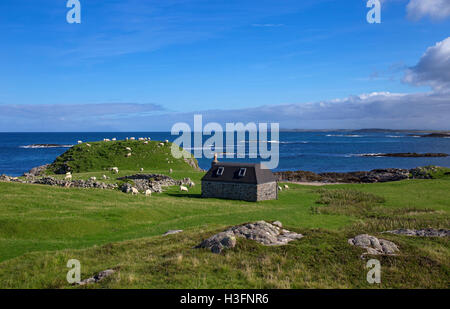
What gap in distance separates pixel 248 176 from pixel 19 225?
29967 millimetres

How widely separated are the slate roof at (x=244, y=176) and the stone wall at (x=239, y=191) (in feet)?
2.00

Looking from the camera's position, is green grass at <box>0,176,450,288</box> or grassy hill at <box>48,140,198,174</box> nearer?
green grass at <box>0,176,450,288</box>

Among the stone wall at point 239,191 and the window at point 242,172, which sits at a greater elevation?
the window at point 242,172

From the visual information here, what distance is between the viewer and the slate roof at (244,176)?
4991cm

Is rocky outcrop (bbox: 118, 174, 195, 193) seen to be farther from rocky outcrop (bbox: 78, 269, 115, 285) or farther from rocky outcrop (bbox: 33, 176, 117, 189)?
rocky outcrop (bbox: 78, 269, 115, 285)

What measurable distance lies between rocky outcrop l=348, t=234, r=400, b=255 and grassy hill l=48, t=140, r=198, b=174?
7120cm

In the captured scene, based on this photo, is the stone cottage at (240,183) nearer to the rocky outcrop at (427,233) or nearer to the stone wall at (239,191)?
the stone wall at (239,191)

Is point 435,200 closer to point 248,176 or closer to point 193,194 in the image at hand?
point 248,176

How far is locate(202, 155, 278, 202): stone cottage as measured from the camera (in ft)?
164

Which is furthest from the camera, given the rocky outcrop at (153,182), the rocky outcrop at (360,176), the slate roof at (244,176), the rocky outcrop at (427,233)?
the rocky outcrop at (360,176)

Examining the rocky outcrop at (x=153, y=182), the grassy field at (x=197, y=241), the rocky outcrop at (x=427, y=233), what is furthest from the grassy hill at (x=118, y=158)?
the rocky outcrop at (x=427, y=233)

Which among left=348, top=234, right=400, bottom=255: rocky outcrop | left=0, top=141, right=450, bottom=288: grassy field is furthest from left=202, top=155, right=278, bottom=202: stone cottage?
left=348, top=234, right=400, bottom=255: rocky outcrop
